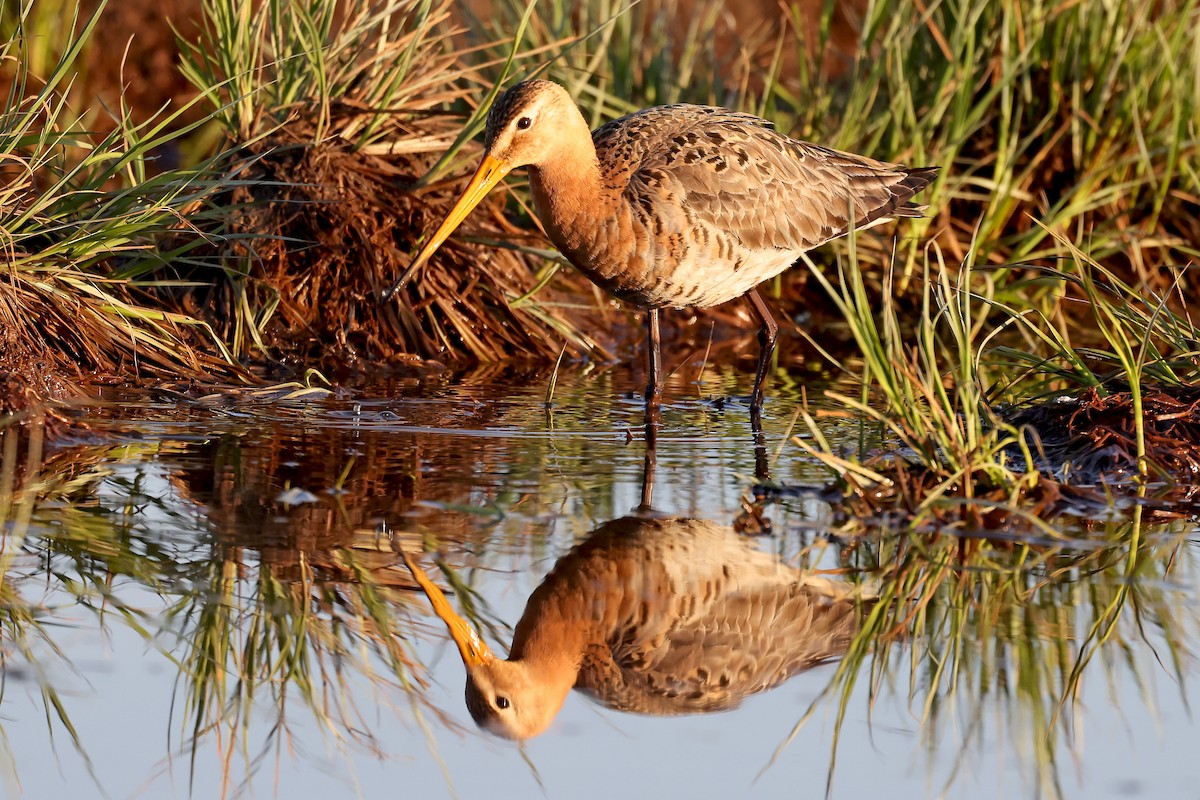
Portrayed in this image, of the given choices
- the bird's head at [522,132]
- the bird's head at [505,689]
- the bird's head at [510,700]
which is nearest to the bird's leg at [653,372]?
the bird's head at [522,132]

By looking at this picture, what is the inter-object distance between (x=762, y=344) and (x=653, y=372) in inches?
27.0

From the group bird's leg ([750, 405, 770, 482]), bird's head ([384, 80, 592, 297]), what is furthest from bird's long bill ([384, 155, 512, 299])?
bird's leg ([750, 405, 770, 482])

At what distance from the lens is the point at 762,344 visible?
271 inches

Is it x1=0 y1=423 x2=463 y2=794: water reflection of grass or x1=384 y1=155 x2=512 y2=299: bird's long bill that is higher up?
x1=384 y1=155 x2=512 y2=299: bird's long bill

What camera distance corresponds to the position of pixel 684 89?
8539 millimetres

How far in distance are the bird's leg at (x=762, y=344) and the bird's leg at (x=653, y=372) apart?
1.26ft

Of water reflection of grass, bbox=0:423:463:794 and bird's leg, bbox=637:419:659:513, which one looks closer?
water reflection of grass, bbox=0:423:463:794

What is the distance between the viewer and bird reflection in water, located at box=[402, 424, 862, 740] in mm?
3723

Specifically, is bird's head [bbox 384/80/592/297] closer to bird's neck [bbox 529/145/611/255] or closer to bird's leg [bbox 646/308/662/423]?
bird's neck [bbox 529/145/611/255]

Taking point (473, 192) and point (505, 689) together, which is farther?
point (473, 192)

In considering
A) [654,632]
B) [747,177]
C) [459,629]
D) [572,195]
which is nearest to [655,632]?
[654,632]

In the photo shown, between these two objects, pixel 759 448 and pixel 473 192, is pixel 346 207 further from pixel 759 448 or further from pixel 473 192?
pixel 759 448

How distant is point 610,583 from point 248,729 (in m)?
1.20

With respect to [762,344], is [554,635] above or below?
below
